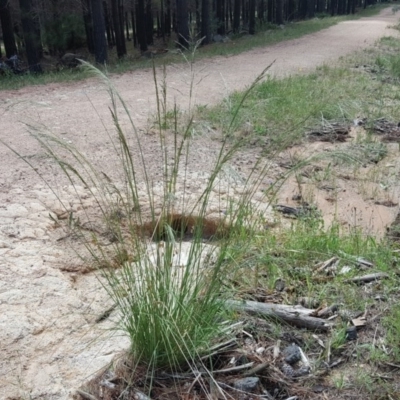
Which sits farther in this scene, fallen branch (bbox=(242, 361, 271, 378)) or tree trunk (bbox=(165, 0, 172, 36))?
tree trunk (bbox=(165, 0, 172, 36))

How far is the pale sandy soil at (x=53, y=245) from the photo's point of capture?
2770mm

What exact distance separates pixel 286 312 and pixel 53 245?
6.34 ft

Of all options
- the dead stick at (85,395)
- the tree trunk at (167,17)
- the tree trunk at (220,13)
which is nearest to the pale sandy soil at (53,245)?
the dead stick at (85,395)

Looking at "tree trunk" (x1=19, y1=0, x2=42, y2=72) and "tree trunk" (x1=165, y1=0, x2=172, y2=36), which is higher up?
"tree trunk" (x1=19, y1=0, x2=42, y2=72)

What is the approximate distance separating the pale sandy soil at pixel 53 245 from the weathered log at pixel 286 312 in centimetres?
64

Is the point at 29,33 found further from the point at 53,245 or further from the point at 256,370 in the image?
the point at 256,370

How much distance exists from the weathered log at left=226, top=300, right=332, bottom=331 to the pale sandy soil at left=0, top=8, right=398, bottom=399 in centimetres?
64

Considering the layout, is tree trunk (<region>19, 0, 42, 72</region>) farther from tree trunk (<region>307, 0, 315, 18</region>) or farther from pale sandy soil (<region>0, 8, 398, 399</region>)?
tree trunk (<region>307, 0, 315, 18</region>)

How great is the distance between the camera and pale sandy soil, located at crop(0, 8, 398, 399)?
277cm

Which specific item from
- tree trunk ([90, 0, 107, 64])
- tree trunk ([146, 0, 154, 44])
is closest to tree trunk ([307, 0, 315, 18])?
tree trunk ([146, 0, 154, 44])

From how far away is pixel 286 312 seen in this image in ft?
9.36

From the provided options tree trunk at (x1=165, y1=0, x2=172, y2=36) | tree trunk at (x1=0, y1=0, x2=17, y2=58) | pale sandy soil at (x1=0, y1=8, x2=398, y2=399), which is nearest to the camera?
pale sandy soil at (x1=0, y1=8, x2=398, y2=399)

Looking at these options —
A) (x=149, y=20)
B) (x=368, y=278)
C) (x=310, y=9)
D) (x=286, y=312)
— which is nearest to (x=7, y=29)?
(x=149, y=20)

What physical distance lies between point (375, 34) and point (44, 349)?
64.2 ft
